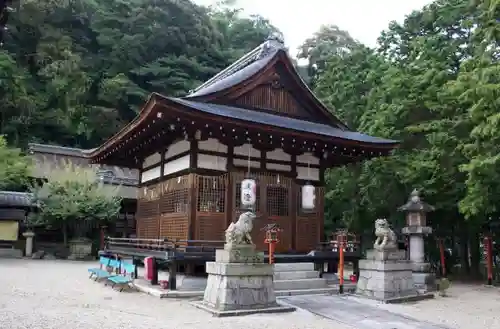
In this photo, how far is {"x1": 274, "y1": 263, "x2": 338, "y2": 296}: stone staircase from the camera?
38.1 feet

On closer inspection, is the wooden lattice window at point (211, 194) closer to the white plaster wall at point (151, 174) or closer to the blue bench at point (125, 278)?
the blue bench at point (125, 278)

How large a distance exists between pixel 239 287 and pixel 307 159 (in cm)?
666

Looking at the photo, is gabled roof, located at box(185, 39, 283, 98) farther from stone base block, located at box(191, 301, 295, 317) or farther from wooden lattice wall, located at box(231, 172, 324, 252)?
stone base block, located at box(191, 301, 295, 317)

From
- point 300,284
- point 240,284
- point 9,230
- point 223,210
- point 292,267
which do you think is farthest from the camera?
point 9,230

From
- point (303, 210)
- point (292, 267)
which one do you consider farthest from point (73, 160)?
point (292, 267)

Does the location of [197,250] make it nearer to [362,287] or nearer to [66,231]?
[362,287]

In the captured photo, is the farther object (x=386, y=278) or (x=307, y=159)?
(x=307, y=159)

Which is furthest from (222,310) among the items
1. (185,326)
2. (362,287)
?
(362,287)

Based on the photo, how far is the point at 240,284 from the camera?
9141 mm

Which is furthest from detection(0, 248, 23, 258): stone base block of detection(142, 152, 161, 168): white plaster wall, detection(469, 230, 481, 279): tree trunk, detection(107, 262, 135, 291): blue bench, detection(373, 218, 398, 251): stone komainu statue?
detection(469, 230, 481, 279): tree trunk

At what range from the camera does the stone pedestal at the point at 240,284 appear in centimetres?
903

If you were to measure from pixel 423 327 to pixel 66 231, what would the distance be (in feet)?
68.2

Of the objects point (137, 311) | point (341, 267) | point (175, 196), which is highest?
point (175, 196)

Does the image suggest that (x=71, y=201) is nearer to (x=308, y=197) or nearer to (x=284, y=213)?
(x=284, y=213)
